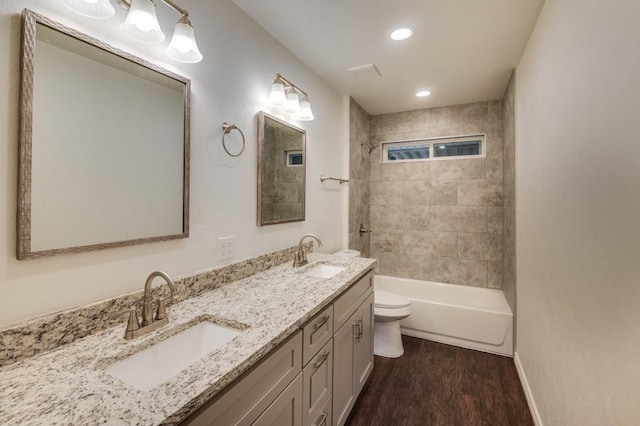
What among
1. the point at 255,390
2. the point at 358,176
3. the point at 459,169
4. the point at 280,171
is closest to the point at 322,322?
the point at 255,390

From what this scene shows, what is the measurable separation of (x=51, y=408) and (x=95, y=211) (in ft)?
2.07

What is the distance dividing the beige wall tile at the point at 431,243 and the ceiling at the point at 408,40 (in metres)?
1.61

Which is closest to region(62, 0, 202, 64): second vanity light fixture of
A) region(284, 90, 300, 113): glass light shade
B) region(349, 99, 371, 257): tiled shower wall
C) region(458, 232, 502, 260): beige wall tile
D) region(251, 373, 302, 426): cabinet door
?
region(284, 90, 300, 113): glass light shade

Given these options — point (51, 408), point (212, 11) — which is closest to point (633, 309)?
point (51, 408)

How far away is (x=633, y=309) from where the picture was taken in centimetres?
79

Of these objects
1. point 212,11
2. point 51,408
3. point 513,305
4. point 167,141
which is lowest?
point 513,305

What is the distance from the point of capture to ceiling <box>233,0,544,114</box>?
64.6 inches

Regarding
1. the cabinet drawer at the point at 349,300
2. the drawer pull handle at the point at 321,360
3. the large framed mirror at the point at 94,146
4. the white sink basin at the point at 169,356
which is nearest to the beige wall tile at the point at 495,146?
the cabinet drawer at the point at 349,300

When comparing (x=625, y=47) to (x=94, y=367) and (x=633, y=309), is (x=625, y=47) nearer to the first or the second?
(x=633, y=309)

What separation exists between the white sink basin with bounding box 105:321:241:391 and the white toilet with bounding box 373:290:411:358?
171 cm

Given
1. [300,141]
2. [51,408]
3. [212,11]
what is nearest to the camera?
[51,408]

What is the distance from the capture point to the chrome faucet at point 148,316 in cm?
97

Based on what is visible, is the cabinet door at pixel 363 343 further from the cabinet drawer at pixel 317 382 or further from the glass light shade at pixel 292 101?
the glass light shade at pixel 292 101

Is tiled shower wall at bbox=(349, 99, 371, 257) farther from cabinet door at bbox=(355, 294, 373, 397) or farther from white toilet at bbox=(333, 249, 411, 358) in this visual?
cabinet door at bbox=(355, 294, 373, 397)
